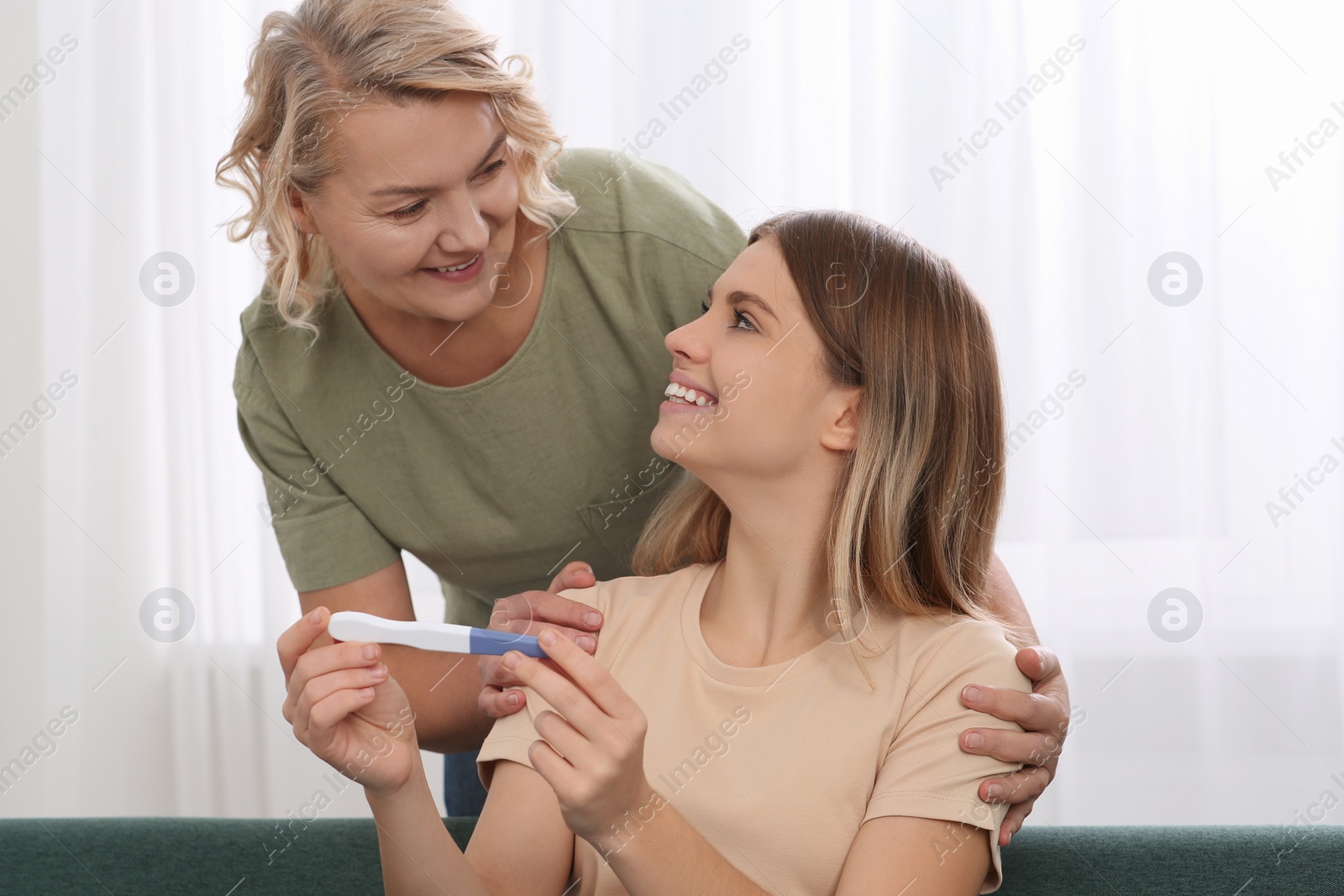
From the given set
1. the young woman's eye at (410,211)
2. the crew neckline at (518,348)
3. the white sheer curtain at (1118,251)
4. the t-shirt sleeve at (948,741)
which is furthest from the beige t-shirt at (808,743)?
the white sheer curtain at (1118,251)

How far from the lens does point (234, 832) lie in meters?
1.59

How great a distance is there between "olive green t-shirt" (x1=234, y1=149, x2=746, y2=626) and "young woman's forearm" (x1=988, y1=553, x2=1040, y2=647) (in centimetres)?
50

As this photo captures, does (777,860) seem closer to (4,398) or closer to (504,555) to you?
(504,555)

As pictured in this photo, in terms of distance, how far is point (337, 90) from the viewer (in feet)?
4.05

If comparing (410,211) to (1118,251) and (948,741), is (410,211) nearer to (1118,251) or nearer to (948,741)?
(948,741)

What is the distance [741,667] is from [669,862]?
33 cm

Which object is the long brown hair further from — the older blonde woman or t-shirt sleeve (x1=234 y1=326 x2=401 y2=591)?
t-shirt sleeve (x1=234 y1=326 x2=401 y2=591)

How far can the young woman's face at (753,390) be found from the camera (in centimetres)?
124

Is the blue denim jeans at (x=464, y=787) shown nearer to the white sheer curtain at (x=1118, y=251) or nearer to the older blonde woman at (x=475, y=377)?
the older blonde woman at (x=475, y=377)

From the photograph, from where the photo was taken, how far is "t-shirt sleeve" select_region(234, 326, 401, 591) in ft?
5.05

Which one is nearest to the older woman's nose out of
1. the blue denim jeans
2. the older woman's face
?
the older woman's face

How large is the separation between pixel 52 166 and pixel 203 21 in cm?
55

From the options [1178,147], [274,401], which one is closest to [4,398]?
[274,401]

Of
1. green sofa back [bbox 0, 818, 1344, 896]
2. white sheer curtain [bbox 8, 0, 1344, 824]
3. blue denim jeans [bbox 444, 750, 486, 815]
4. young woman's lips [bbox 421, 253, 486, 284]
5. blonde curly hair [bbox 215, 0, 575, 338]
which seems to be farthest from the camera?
white sheer curtain [bbox 8, 0, 1344, 824]
